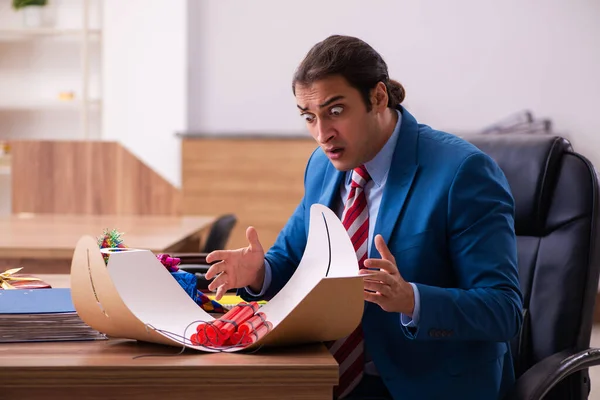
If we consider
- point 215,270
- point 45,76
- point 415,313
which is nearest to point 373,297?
point 415,313

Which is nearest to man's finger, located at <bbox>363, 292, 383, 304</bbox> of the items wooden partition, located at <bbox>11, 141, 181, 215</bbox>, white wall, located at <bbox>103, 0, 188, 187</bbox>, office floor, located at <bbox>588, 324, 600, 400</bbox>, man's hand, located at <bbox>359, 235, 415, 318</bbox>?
man's hand, located at <bbox>359, 235, 415, 318</bbox>

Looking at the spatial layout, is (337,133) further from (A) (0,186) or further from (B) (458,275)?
(A) (0,186)

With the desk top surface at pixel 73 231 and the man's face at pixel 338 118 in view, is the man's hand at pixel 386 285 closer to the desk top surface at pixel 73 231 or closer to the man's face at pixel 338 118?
the man's face at pixel 338 118

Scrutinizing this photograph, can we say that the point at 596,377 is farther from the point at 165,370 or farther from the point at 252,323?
the point at 165,370

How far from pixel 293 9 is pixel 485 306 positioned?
182 inches

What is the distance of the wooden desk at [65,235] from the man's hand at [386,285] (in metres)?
1.10

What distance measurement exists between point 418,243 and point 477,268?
0.13m

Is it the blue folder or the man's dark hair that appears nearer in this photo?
the blue folder

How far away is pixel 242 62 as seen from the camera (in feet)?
19.3

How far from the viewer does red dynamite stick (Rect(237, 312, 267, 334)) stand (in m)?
1.35

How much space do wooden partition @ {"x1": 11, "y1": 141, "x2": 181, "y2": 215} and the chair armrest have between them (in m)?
3.53

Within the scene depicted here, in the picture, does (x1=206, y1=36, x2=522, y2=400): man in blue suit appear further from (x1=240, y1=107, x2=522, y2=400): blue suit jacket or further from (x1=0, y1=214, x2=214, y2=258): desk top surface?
(x1=0, y1=214, x2=214, y2=258): desk top surface

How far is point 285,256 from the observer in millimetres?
1906

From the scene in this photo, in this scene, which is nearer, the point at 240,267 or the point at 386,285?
the point at 386,285
